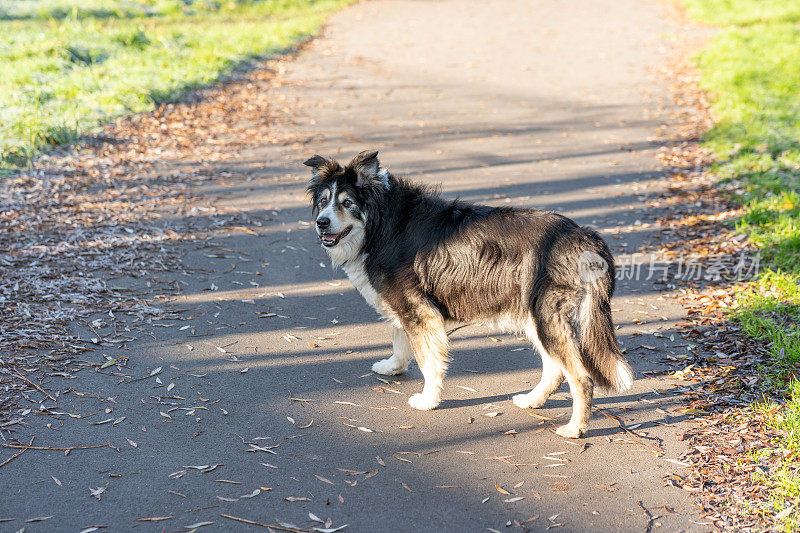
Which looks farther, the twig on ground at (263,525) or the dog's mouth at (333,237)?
the dog's mouth at (333,237)

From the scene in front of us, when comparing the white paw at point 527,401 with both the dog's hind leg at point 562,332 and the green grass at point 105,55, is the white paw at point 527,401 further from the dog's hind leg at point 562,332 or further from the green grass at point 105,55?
the green grass at point 105,55

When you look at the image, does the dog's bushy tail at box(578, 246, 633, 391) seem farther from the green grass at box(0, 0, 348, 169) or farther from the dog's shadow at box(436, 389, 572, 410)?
the green grass at box(0, 0, 348, 169)

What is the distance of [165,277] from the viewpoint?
6.91 meters

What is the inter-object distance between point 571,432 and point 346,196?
2340 millimetres

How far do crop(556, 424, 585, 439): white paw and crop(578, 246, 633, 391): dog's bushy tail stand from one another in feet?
1.23

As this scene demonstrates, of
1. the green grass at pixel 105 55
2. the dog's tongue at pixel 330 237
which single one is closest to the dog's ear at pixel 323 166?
the dog's tongue at pixel 330 237

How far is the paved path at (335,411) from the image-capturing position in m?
4.00

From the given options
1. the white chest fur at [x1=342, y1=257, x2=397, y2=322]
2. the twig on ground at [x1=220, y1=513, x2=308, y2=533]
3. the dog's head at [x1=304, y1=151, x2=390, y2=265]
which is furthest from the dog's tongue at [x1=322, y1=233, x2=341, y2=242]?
the twig on ground at [x1=220, y1=513, x2=308, y2=533]

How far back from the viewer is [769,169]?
9.45 m

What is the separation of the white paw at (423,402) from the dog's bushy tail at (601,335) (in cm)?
118

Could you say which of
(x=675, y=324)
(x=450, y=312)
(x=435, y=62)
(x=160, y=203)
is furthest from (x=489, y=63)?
(x=450, y=312)

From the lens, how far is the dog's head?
493cm

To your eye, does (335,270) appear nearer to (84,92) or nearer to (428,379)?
(428,379)

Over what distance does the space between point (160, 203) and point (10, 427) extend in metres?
4.55
